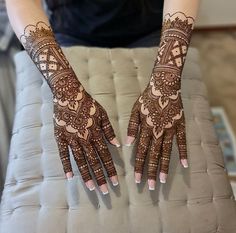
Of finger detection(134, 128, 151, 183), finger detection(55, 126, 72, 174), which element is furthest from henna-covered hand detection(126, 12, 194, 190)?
finger detection(55, 126, 72, 174)

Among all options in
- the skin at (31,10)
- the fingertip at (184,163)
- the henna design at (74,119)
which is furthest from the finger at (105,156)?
the skin at (31,10)

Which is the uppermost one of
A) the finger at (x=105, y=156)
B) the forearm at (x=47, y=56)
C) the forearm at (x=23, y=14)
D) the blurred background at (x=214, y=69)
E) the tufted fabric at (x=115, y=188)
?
the forearm at (x=23, y=14)

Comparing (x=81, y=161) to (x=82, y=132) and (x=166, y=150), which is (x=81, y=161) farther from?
(x=166, y=150)

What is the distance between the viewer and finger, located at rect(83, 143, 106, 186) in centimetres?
74

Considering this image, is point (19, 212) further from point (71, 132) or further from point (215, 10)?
point (215, 10)

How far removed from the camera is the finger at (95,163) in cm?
74

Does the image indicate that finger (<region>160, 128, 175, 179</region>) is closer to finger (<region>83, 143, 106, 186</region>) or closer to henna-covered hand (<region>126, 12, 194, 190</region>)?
henna-covered hand (<region>126, 12, 194, 190</region>)

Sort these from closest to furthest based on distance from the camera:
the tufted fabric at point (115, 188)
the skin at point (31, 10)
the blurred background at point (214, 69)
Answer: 1. the tufted fabric at point (115, 188)
2. the skin at point (31, 10)
3. the blurred background at point (214, 69)

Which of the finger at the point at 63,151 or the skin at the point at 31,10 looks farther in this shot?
the skin at the point at 31,10

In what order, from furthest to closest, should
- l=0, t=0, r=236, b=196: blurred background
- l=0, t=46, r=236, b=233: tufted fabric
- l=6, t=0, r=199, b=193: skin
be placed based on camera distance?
l=0, t=0, r=236, b=196: blurred background < l=6, t=0, r=199, b=193: skin < l=0, t=46, r=236, b=233: tufted fabric

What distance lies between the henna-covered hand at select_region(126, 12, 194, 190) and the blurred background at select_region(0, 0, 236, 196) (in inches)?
18.3

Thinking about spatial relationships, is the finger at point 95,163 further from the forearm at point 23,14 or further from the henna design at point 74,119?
the forearm at point 23,14

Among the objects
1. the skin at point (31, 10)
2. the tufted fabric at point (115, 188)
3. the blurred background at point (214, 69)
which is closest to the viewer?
the tufted fabric at point (115, 188)

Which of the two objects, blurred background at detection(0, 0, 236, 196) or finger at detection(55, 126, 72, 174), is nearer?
finger at detection(55, 126, 72, 174)
